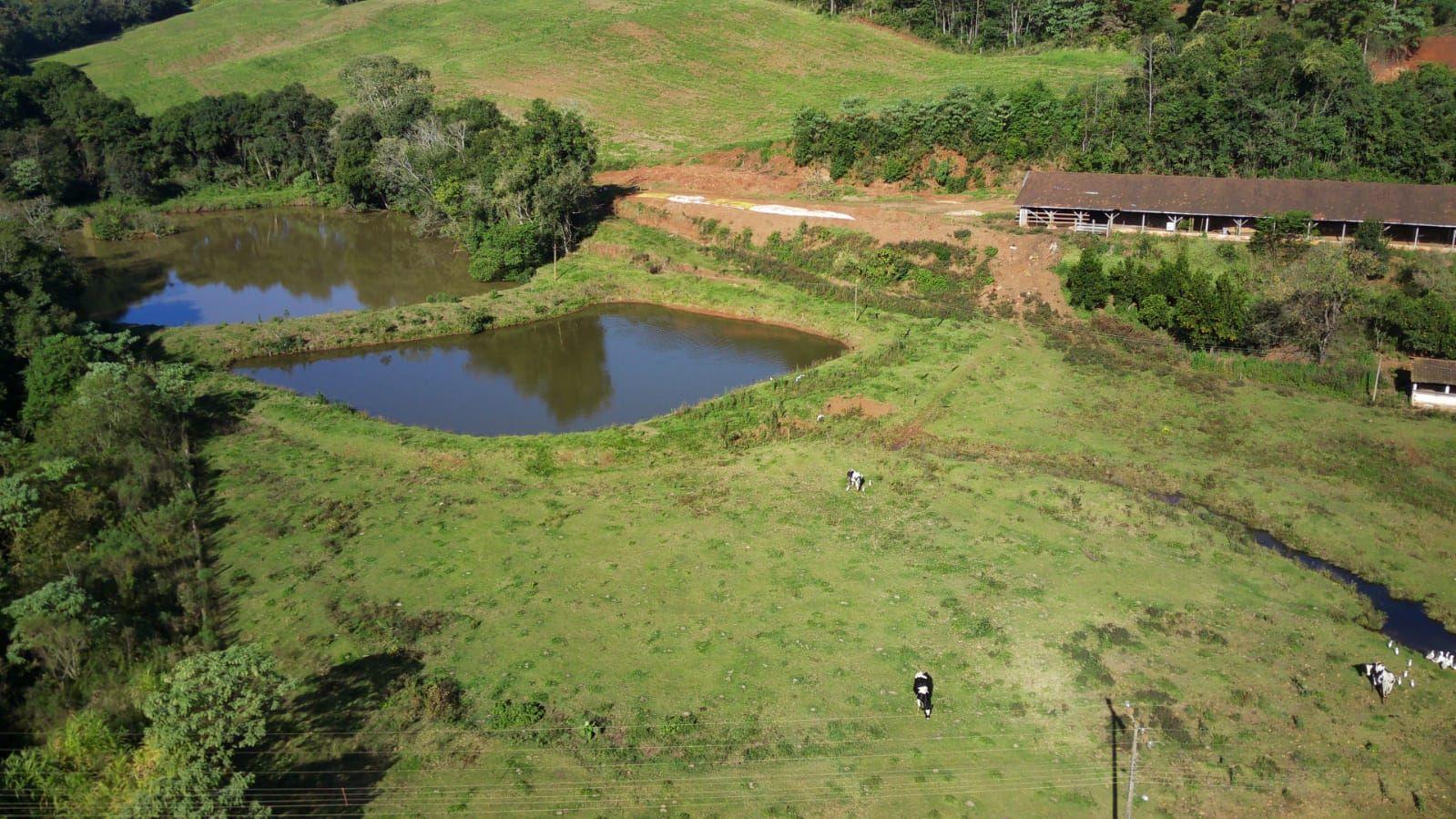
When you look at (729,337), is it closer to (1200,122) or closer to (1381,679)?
(1381,679)

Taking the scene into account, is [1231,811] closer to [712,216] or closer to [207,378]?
[207,378]

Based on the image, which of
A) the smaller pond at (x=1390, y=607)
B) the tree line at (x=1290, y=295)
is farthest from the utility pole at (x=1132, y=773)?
the tree line at (x=1290, y=295)

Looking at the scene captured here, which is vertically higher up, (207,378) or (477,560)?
(207,378)

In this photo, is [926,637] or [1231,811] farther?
[926,637]

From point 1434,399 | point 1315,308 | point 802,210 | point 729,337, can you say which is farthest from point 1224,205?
point 729,337

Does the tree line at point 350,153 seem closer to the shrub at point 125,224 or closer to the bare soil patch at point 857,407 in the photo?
the shrub at point 125,224

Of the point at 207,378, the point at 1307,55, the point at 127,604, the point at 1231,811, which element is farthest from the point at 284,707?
the point at 1307,55
